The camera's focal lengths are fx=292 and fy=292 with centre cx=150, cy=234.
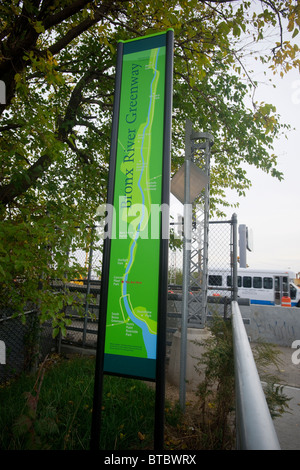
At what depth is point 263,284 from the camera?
22.0 meters

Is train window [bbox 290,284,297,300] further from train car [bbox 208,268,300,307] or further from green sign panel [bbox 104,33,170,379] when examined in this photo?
green sign panel [bbox 104,33,170,379]

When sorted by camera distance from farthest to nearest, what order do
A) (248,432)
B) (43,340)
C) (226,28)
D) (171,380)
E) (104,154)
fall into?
(104,154) → (43,340) → (171,380) → (226,28) → (248,432)

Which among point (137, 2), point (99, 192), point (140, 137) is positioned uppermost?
point (137, 2)

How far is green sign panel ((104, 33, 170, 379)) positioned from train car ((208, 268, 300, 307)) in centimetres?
1922

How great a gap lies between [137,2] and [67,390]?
645 centimetres

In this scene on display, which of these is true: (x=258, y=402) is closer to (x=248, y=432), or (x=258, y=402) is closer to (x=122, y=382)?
(x=248, y=432)

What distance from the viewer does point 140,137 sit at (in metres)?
2.66

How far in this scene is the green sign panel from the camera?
2.42 metres

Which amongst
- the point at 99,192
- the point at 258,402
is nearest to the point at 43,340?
the point at 99,192

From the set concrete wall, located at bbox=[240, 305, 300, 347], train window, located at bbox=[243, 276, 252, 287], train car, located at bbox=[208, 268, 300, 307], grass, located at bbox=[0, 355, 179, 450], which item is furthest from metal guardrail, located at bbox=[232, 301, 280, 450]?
train window, located at bbox=[243, 276, 252, 287]

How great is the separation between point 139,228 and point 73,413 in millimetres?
2666

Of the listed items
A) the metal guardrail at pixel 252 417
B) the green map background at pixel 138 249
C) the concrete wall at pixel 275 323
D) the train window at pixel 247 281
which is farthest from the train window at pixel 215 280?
the metal guardrail at pixel 252 417

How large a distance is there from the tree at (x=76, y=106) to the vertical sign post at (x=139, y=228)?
98cm

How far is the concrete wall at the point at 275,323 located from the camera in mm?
9141
